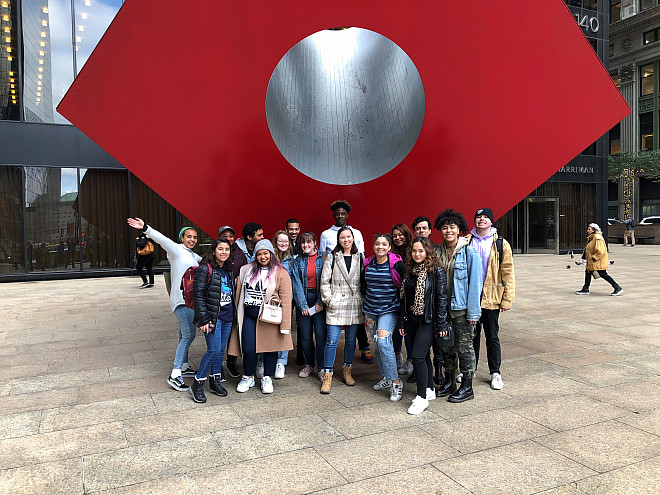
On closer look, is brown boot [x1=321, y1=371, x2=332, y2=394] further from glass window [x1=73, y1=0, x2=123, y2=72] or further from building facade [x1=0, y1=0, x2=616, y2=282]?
glass window [x1=73, y1=0, x2=123, y2=72]

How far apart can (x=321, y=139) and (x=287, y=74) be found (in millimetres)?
764

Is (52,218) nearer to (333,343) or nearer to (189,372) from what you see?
(189,372)

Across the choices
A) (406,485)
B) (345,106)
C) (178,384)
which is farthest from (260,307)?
(345,106)

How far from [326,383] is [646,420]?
254cm

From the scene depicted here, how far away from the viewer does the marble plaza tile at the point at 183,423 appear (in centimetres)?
374

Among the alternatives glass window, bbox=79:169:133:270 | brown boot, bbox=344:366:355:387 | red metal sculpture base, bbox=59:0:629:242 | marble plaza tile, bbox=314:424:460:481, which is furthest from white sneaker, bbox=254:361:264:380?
glass window, bbox=79:169:133:270

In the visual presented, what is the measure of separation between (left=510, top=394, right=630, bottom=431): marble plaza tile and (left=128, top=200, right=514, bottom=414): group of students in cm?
51

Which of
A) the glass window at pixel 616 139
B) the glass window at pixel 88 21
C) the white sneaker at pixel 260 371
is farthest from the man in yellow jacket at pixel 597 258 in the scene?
the glass window at pixel 616 139

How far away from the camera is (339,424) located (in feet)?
12.8

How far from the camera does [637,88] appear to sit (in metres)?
41.4

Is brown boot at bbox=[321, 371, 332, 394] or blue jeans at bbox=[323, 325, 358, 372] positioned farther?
blue jeans at bbox=[323, 325, 358, 372]

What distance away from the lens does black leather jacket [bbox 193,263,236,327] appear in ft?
14.5

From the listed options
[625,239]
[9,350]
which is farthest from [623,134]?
[9,350]

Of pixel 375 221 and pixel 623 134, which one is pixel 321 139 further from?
pixel 623 134
